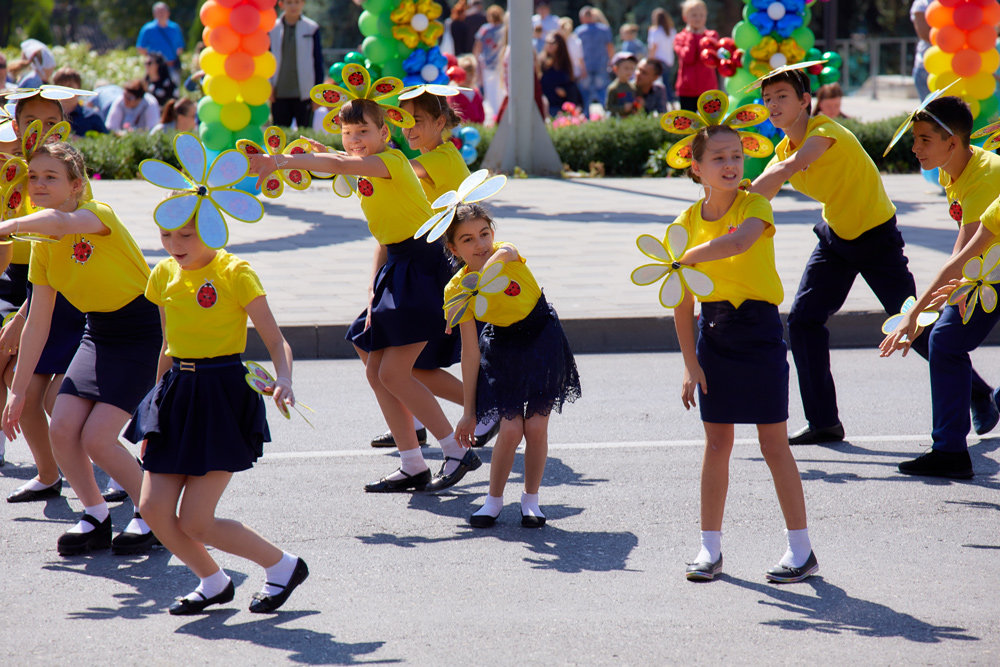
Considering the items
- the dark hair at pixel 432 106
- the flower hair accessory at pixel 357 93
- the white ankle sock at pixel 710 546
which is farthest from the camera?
the dark hair at pixel 432 106

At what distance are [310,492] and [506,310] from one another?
4.16 ft

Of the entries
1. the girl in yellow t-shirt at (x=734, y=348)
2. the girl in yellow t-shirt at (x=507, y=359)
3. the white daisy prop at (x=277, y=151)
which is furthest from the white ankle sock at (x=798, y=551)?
the white daisy prop at (x=277, y=151)

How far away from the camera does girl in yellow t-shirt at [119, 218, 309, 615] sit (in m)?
3.85

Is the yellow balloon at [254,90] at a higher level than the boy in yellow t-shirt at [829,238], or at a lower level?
higher

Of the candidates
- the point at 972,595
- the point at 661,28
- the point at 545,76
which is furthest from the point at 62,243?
the point at 661,28

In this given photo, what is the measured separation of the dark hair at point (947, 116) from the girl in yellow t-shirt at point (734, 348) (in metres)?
1.46

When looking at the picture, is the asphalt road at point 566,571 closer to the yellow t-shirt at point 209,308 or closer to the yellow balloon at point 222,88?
the yellow t-shirt at point 209,308

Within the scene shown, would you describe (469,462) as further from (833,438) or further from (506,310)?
(833,438)

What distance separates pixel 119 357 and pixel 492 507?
1546mm

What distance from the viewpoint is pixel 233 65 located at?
38.9 ft

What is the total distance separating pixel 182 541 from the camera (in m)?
3.86

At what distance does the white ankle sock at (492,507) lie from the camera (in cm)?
486

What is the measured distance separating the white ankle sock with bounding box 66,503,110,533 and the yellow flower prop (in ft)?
28.0

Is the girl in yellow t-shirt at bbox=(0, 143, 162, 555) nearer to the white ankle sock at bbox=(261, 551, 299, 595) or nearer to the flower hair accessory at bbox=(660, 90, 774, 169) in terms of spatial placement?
the white ankle sock at bbox=(261, 551, 299, 595)
